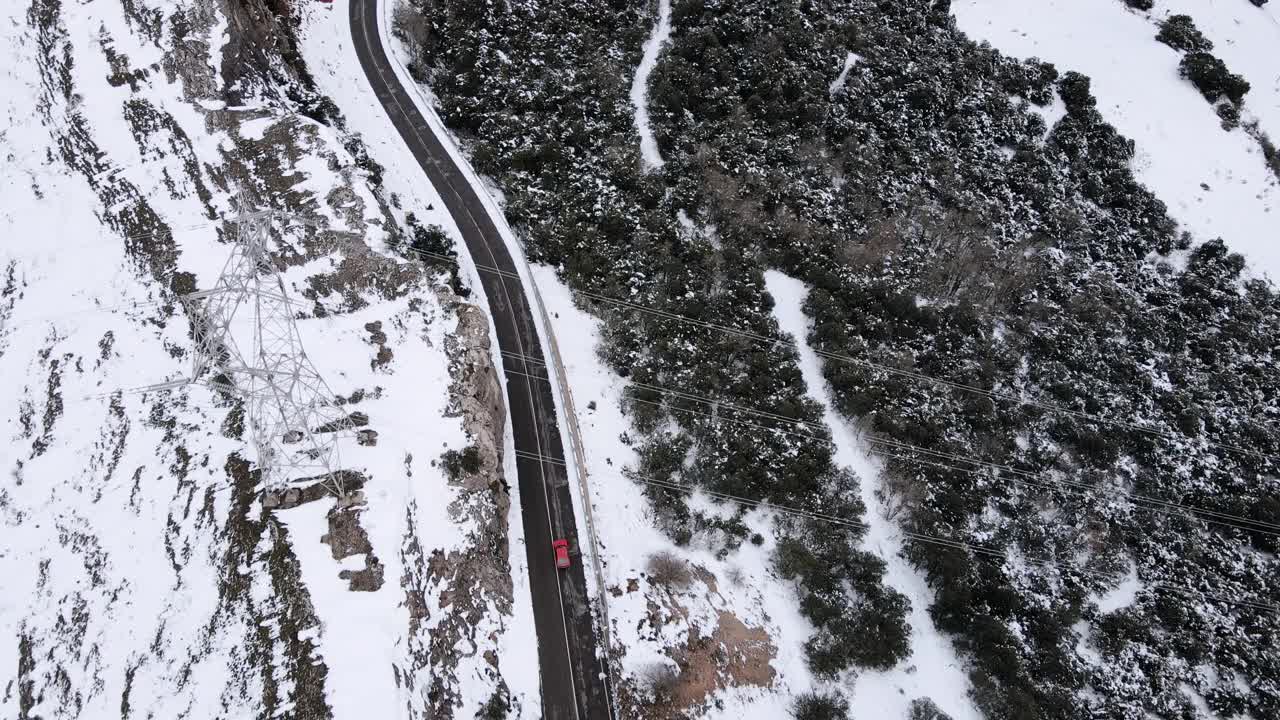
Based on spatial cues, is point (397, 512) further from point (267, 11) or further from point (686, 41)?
point (686, 41)

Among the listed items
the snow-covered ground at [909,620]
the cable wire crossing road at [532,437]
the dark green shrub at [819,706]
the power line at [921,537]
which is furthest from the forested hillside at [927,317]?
the cable wire crossing road at [532,437]

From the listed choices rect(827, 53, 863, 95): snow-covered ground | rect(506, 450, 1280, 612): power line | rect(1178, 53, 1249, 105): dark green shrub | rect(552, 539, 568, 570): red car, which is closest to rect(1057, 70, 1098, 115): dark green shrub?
rect(1178, 53, 1249, 105): dark green shrub

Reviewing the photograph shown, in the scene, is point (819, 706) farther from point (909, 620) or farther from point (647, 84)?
point (647, 84)

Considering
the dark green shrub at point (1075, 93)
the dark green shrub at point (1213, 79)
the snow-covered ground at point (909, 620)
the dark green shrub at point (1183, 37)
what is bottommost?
the snow-covered ground at point (909, 620)

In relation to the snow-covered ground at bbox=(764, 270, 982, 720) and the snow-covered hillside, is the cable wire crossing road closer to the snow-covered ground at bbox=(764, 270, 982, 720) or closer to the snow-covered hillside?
the snow-covered hillside

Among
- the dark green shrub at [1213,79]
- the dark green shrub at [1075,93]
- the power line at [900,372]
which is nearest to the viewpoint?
the power line at [900,372]

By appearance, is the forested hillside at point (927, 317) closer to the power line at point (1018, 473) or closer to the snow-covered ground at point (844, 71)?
the power line at point (1018, 473)

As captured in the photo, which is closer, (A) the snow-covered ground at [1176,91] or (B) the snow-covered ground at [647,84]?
(B) the snow-covered ground at [647,84]

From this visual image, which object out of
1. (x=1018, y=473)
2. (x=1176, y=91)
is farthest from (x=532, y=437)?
(x=1176, y=91)
